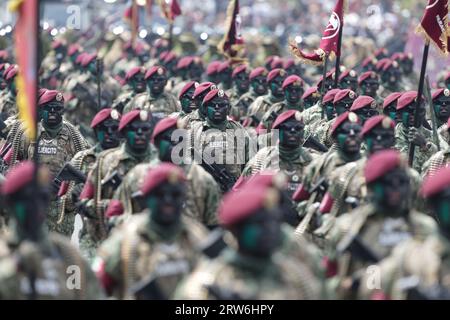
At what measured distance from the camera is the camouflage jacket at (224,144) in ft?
58.9

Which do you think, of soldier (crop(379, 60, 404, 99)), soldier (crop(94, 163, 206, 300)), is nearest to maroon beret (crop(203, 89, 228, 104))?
soldier (crop(94, 163, 206, 300))

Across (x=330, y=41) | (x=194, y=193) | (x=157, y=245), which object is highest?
(x=330, y=41)

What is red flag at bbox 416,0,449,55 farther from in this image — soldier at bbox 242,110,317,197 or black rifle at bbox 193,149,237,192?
black rifle at bbox 193,149,237,192

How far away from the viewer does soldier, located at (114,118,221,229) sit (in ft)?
44.1

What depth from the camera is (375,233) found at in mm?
11305

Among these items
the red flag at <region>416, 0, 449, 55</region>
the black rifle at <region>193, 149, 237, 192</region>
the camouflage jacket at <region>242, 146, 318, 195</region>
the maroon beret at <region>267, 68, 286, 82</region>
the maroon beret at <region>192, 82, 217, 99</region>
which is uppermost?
the red flag at <region>416, 0, 449, 55</region>

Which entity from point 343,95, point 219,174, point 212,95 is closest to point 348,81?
point 343,95

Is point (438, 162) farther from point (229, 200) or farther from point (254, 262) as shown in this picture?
point (254, 262)

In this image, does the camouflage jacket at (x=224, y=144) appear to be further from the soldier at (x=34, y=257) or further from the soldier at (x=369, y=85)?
the soldier at (x=34, y=257)

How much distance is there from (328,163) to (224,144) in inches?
148

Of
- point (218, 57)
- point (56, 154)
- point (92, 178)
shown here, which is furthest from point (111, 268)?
point (218, 57)

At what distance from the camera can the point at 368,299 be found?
424 inches

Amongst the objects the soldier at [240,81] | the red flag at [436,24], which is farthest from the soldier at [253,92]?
the red flag at [436,24]

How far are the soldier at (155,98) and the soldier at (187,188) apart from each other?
9.23m
